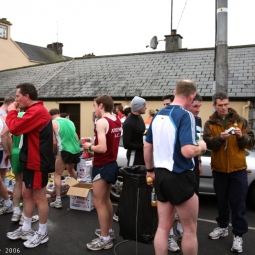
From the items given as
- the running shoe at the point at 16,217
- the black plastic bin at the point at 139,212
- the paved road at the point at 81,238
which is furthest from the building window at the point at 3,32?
the black plastic bin at the point at 139,212

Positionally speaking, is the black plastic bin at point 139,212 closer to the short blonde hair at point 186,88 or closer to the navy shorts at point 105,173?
the navy shorts at point 105,173

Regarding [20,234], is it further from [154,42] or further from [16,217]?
[154,42]

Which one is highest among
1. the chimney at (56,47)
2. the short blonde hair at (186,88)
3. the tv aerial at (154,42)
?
the chimney at (56,47)

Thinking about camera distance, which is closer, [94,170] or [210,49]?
[94,170]

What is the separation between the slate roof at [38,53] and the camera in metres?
33.4

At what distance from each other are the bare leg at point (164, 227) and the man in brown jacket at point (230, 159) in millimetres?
1286

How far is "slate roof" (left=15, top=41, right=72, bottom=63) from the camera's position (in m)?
33.4

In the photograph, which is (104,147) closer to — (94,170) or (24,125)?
(94,170)

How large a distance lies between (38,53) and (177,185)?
119 feet

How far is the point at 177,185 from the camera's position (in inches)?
97.5

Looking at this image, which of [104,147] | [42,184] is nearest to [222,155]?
[104,147]

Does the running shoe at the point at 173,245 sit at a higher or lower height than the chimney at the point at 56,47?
lower

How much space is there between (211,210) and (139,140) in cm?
225

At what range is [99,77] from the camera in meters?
15.1
